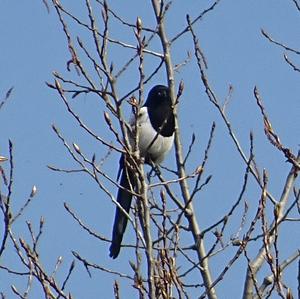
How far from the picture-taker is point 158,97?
810 centimetres

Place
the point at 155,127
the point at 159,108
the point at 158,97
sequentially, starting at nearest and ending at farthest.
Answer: the point at 155,127, the point at 159,108, the point at 158,97

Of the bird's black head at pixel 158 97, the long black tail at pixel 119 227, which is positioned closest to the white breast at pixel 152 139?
the bird's black head at pixel 158 97

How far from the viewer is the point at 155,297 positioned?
4.04m

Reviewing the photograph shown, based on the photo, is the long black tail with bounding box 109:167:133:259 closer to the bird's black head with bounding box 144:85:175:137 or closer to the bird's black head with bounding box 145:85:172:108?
the bird's black head with bounding box 144:85:175:137

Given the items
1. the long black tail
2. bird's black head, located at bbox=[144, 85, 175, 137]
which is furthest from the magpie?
the long black tail

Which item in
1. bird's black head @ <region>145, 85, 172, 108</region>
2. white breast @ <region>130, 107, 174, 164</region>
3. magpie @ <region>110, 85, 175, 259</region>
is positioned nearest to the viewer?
magpie @ <region>110, 85, 175, 259</region>

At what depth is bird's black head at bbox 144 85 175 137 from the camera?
7.77 m

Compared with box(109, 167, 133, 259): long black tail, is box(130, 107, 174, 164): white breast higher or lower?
higher

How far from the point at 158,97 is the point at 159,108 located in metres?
0.16

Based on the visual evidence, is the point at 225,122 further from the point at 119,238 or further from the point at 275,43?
the point at 119,238

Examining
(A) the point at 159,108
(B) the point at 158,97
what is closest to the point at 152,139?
(A) the point at 159,108

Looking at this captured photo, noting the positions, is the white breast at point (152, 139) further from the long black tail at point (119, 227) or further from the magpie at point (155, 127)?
the long black tail at point (119, 227)

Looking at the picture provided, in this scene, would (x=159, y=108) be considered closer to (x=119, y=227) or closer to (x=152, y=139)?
(x=152, y=139)

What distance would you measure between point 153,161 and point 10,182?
2.93m
